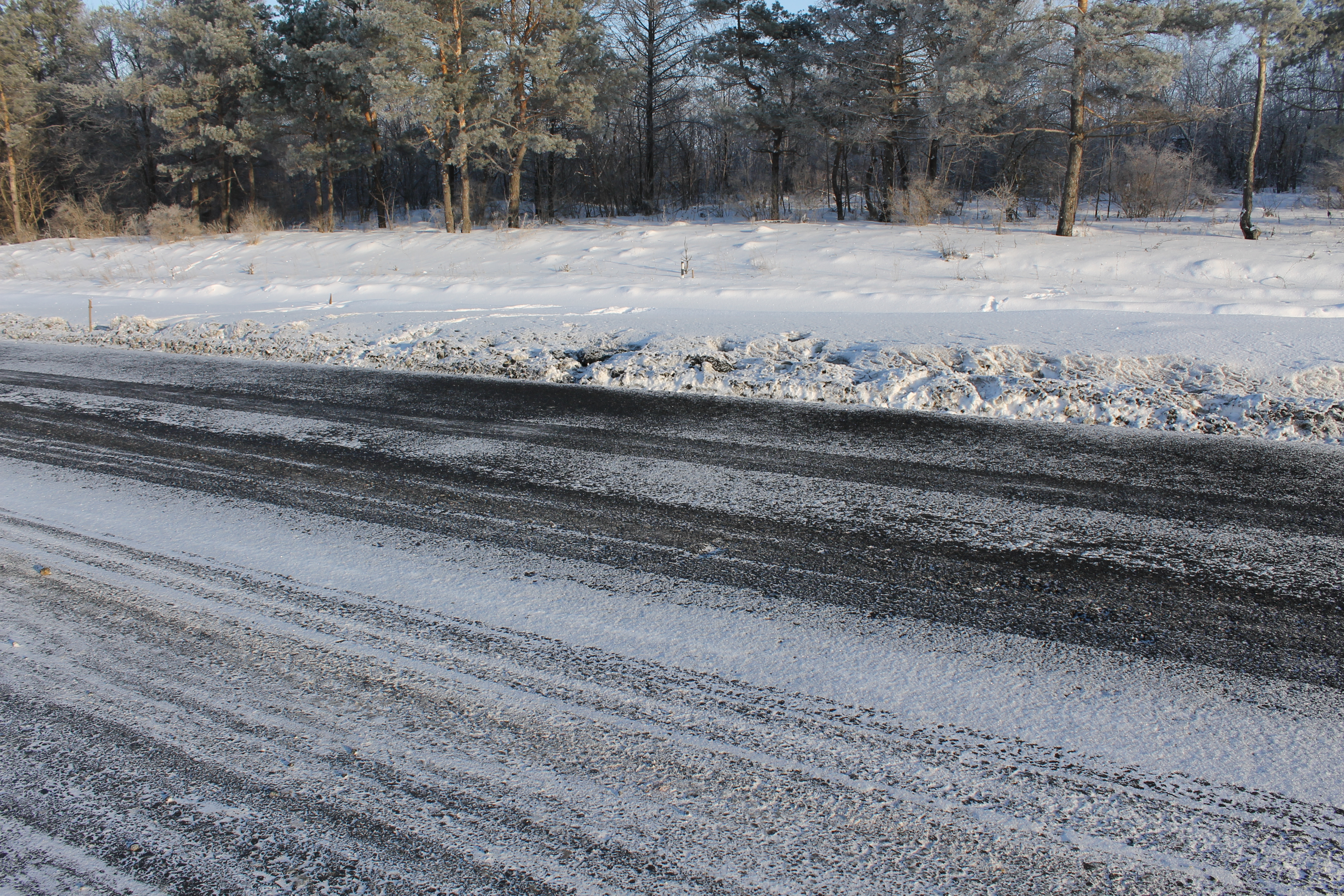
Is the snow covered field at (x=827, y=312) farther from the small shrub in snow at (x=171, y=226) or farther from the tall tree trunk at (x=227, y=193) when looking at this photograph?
the tall tree trunk at (x=227, y=193)

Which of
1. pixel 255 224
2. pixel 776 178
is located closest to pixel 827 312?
pixel 776 178

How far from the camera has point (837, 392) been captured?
7.28 m

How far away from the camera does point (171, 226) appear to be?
3036cm

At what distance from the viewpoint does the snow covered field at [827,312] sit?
695 cm

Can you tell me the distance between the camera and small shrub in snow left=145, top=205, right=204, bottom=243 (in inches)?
1191

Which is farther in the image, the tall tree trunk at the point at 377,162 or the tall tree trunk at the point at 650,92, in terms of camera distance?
the tall tree trunk at the point at 650,92

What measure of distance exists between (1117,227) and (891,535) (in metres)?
24.9

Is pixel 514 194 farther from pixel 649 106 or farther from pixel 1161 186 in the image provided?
pixel 1161 186

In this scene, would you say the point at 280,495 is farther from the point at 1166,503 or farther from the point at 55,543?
the point at 1166,503

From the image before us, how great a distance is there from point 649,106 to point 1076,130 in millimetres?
20572

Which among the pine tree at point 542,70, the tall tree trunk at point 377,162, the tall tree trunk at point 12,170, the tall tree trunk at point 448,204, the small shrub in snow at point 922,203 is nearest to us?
the small shrub in snow at point 922,203

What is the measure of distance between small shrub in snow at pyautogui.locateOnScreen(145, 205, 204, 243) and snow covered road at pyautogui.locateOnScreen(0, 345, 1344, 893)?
30.9m

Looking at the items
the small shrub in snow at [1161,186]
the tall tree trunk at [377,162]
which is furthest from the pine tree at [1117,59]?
the tall tree trunk at [377,162]

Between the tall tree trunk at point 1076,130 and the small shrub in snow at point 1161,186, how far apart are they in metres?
4.83
